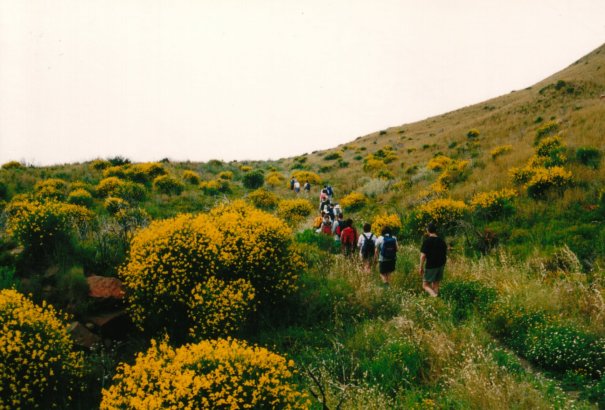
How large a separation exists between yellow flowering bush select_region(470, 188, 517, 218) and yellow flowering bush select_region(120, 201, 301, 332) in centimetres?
819

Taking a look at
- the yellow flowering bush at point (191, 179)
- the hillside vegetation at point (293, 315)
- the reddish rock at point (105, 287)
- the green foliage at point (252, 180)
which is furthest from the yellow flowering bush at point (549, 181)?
the yellow flowering bush at point (191, 179)

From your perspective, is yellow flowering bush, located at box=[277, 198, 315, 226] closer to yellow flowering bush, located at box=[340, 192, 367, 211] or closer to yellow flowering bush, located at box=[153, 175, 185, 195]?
yellow flowering bush, located at box=[340, 192, 367, 211]

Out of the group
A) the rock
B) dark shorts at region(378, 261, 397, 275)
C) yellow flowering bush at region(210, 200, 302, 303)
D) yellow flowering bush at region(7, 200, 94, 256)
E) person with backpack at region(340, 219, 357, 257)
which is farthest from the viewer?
person with backpack at region(340, 219, 357, 257)

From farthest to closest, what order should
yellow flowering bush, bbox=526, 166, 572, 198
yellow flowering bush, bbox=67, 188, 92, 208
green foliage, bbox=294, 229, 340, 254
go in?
yellow flowering bush, bbox=67, 188, 92, 208, yellow flowering bush, bbox=526, 166, 572, 198, green foliage, bbox=294, 229, 340, 254

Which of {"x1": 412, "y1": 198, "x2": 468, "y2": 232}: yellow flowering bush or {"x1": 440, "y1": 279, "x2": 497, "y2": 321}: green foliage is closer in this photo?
{"x1": 440, "y1": 279, "x2": 497, "y2": 321}: green foliage

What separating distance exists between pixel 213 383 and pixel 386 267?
589cm

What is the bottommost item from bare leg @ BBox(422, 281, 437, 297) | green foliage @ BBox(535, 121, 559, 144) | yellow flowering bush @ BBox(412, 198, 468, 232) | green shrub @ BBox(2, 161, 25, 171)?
bare leg @ BBox(422, 281, 437, 297)

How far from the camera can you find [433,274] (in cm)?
816

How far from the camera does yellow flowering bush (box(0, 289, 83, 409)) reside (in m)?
4.50

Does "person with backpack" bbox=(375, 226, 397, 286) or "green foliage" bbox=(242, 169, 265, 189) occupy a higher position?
"green foliage" bbox=(242, 169, 265, 189)

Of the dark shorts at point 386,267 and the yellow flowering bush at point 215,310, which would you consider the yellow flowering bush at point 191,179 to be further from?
the yellow flowering bush at point 215,310

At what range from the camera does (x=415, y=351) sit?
17.7ft

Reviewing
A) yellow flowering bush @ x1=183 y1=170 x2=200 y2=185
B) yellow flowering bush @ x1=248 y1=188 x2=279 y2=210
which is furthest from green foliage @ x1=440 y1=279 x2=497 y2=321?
yellow flowering bush @ x1=183 y1=170 x2=200 y2=185

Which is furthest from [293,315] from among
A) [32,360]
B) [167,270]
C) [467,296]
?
[32,360]
